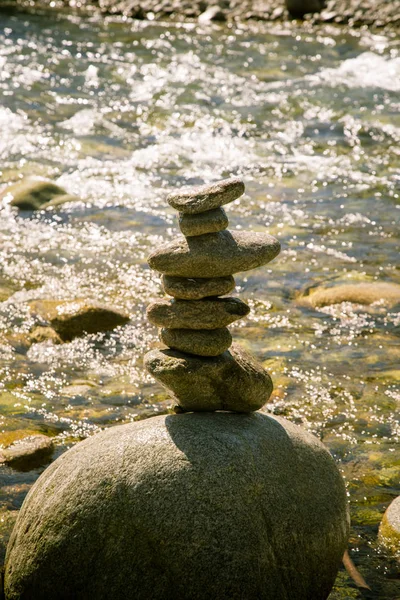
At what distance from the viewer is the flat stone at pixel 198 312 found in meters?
4.92

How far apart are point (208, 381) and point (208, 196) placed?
94cm

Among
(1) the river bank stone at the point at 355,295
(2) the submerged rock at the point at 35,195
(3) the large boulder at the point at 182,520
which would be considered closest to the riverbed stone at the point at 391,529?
(3) the large boulder at the point at 182,520

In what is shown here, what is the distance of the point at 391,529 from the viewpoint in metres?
5.21

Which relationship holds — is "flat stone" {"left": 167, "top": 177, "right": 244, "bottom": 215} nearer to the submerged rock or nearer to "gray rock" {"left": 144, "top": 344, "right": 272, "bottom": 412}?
"gray rock" {"left": 144, "top": 344, "right": 272, "bottom": 412}

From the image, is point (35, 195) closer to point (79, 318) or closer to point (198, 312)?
point (79, 318)

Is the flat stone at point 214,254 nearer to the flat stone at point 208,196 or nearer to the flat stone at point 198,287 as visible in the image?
the flat stone at point 198,287

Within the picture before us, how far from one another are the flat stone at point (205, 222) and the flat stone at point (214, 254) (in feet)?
0.23

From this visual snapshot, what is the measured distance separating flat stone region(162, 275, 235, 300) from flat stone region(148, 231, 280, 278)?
0.12ft

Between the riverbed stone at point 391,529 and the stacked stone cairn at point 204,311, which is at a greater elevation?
the stacked stone cairn at point 204,311

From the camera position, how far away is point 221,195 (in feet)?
15.4

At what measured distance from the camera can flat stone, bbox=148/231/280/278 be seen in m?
4.79

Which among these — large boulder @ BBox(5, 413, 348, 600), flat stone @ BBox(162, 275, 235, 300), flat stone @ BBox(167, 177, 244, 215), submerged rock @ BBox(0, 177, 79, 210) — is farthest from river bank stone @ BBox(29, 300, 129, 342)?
flat stone @ BBox(167, 177, 244, 215)

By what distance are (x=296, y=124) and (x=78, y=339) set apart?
23.1 feet

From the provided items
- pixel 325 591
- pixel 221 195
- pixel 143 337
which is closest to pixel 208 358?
pixel 221 195
